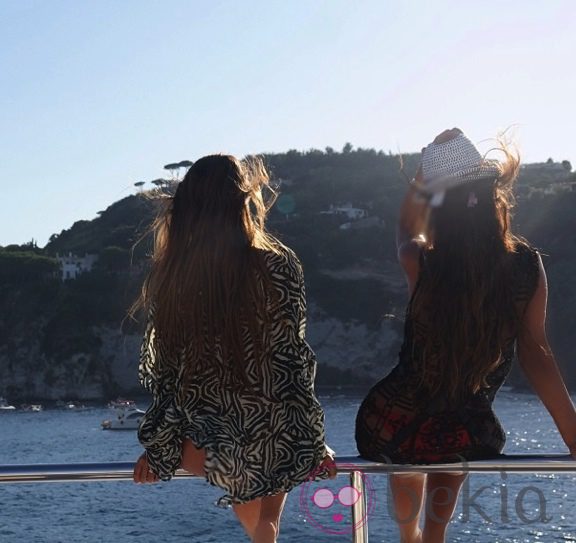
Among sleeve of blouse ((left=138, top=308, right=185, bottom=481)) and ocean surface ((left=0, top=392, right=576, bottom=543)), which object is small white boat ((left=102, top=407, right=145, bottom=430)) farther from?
sleeve of blouse ((left=138, top=308, right=185, bottom=481))

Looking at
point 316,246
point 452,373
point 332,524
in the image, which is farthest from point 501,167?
point 316,246

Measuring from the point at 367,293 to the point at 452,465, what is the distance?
71425 millimetres

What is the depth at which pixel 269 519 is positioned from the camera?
225cm

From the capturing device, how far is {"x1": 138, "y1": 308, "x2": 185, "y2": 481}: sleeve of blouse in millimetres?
2256

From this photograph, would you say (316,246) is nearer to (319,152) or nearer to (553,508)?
(319,152)

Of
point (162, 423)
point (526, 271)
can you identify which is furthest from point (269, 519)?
point (526, 271)

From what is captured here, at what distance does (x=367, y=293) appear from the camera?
7344cm

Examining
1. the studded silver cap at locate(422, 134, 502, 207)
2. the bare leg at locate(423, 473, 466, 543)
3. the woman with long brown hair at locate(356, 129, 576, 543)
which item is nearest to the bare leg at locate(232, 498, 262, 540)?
the woman with long brown hair at locate(356, 129, 576, 543)

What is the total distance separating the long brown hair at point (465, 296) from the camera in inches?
89.4

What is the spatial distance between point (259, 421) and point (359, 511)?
305mm

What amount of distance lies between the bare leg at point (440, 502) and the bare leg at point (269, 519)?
339mm

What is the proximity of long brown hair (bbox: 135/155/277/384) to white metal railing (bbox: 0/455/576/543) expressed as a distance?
0.27 metres

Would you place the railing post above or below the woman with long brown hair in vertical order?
below

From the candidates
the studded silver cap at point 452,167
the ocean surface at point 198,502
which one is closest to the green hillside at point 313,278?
the ocean surface at point 198,502
